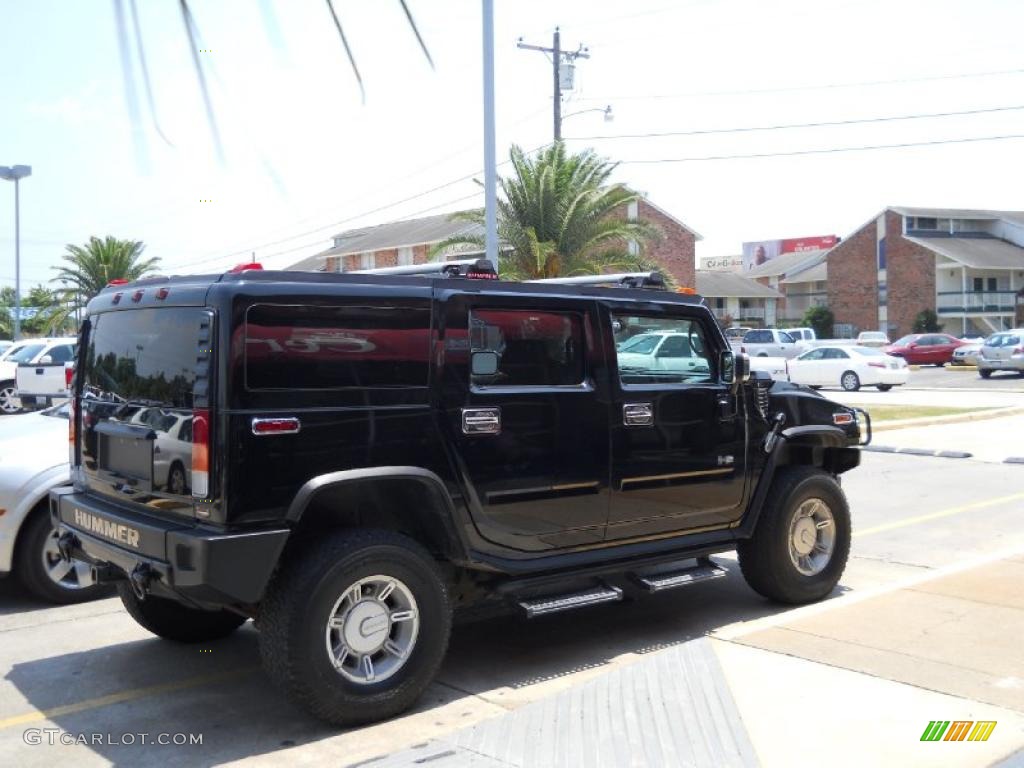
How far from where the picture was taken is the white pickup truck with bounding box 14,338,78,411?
71.2 feet

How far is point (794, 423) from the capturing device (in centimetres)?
673

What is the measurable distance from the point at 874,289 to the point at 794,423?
63.8 meters

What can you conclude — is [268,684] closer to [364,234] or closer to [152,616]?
[152,616]

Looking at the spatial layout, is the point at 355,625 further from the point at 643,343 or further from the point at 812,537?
the point at 812,537

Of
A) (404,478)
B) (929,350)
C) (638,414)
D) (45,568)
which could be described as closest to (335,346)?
(404,478)

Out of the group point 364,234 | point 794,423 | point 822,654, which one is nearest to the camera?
point 822,654

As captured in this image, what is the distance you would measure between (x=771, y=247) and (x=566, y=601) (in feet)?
434

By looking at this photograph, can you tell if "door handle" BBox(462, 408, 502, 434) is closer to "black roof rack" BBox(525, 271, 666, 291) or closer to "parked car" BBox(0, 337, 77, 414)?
"black roof rack" BBox(525, 271, 666, 291)

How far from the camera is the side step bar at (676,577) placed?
5.84 meters

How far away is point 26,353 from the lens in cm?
2356

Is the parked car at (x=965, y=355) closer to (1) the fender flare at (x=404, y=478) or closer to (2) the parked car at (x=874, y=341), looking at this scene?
(2) the parked car at (x=874, y=341)

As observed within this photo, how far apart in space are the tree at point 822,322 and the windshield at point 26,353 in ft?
178

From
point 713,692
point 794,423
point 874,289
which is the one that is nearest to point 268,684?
point 713,692

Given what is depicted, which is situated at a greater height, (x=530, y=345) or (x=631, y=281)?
(x=631, y=281)
